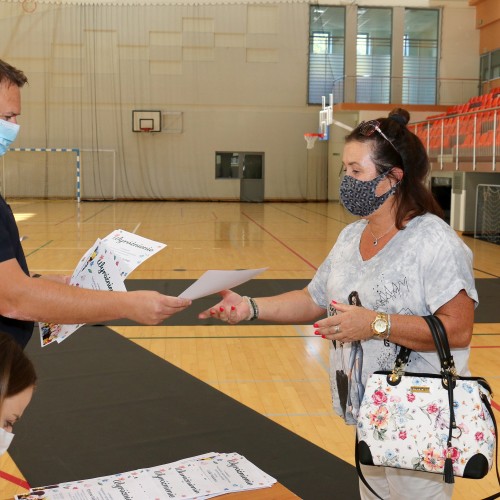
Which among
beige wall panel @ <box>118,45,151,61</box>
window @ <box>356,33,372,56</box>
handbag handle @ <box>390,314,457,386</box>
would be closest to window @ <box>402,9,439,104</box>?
window @ <box>356,33,372,56</box>

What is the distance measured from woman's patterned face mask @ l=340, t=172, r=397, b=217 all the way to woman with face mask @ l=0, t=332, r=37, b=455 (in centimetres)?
120

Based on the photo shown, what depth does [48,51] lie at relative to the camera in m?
23.3

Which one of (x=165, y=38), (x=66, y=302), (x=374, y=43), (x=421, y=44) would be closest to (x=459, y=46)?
(x=421, y=44)

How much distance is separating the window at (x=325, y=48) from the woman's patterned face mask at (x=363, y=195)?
21812 millimetres

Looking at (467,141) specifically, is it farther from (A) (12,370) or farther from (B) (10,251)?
(A) (12,370)

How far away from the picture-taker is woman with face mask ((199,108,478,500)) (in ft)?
7.21

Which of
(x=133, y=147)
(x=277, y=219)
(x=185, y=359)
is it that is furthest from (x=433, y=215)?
(x=133, y=147)

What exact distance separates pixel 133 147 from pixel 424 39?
996 cm

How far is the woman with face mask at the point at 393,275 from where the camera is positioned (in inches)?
86.5

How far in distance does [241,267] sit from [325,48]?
15.8 m

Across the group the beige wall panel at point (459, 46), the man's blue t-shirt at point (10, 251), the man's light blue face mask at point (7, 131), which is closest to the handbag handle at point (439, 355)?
the man's blue t-shirt at point (10, 251)

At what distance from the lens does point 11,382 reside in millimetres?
1539

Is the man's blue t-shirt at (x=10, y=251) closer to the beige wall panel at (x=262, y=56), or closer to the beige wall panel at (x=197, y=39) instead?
the beige wall panel at (x=197, y=39)

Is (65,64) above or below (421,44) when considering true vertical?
below
